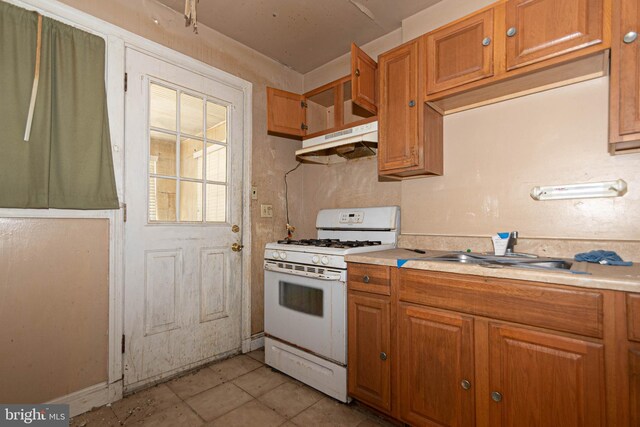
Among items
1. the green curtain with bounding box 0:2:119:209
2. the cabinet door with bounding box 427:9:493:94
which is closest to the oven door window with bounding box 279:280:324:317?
the green curtain with bounding box 0:2:119:209

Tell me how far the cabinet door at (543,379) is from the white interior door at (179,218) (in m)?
1.93

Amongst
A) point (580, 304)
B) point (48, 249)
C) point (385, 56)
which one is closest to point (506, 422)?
point (580, 304)

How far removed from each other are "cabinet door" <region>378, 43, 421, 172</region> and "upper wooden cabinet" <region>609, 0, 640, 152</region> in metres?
0.90

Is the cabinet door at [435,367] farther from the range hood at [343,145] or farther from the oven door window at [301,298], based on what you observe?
the range hood at [343,145]

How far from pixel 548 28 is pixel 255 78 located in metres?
2.14

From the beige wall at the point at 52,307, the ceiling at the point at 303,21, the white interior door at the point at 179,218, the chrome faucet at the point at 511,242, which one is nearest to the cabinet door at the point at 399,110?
the ceiling at the point at 303,21

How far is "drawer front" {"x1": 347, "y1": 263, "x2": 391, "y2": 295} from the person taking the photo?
1.67 metres

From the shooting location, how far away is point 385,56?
2.09 m

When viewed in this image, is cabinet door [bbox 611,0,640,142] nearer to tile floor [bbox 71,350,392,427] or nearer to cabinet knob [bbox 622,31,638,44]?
cabinet knob [bbox 622,31,638,44]

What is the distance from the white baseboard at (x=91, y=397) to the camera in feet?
5.63

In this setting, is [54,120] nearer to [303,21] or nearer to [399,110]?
[303,21]

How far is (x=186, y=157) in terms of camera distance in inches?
90.1

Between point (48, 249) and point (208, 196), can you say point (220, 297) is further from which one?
point (48, 249)

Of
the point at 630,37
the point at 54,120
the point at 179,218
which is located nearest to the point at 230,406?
the point at 179,218
